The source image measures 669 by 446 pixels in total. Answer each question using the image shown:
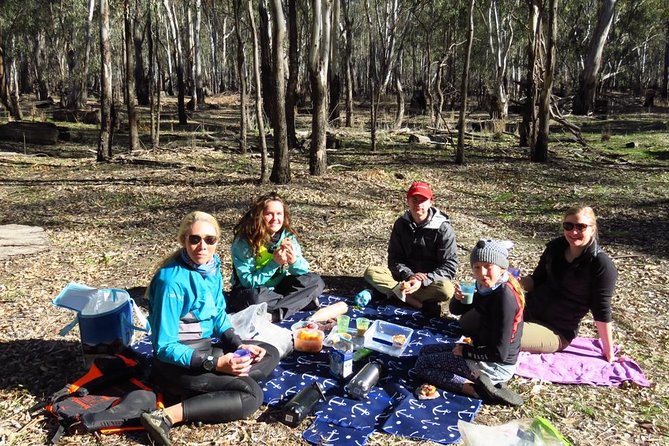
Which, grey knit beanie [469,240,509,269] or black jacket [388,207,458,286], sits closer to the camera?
grey knit beanie [469,240,509,269]

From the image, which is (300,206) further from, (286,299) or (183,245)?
(183,245)

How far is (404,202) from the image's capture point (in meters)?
9.29

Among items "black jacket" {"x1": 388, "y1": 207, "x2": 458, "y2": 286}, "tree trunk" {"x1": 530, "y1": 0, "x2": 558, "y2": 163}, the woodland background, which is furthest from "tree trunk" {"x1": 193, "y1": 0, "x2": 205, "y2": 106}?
"black jacket" {"x1": 388, "y1": 207, "x2": 458, "y2": 286}

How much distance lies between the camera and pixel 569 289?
13.4 feet

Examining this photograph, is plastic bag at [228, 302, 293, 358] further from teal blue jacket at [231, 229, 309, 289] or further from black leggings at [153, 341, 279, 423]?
teal blue jacket at [231, 229, 309, 289]

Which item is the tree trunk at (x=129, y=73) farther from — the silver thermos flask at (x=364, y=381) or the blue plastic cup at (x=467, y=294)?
the silver thermos flask at (x=364, y=381)

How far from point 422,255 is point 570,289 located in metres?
1.39

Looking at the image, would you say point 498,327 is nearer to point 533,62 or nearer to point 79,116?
point 533,62

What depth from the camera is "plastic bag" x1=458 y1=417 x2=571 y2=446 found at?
2879 mm

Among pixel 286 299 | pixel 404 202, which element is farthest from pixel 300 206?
pixel 286 299

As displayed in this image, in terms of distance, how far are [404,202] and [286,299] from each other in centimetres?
484

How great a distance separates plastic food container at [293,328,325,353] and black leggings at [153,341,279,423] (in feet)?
2.61

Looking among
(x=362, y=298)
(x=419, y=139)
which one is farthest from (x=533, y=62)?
(x=362, y=298)

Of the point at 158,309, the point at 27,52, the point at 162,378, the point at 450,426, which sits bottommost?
the point at 450,426
